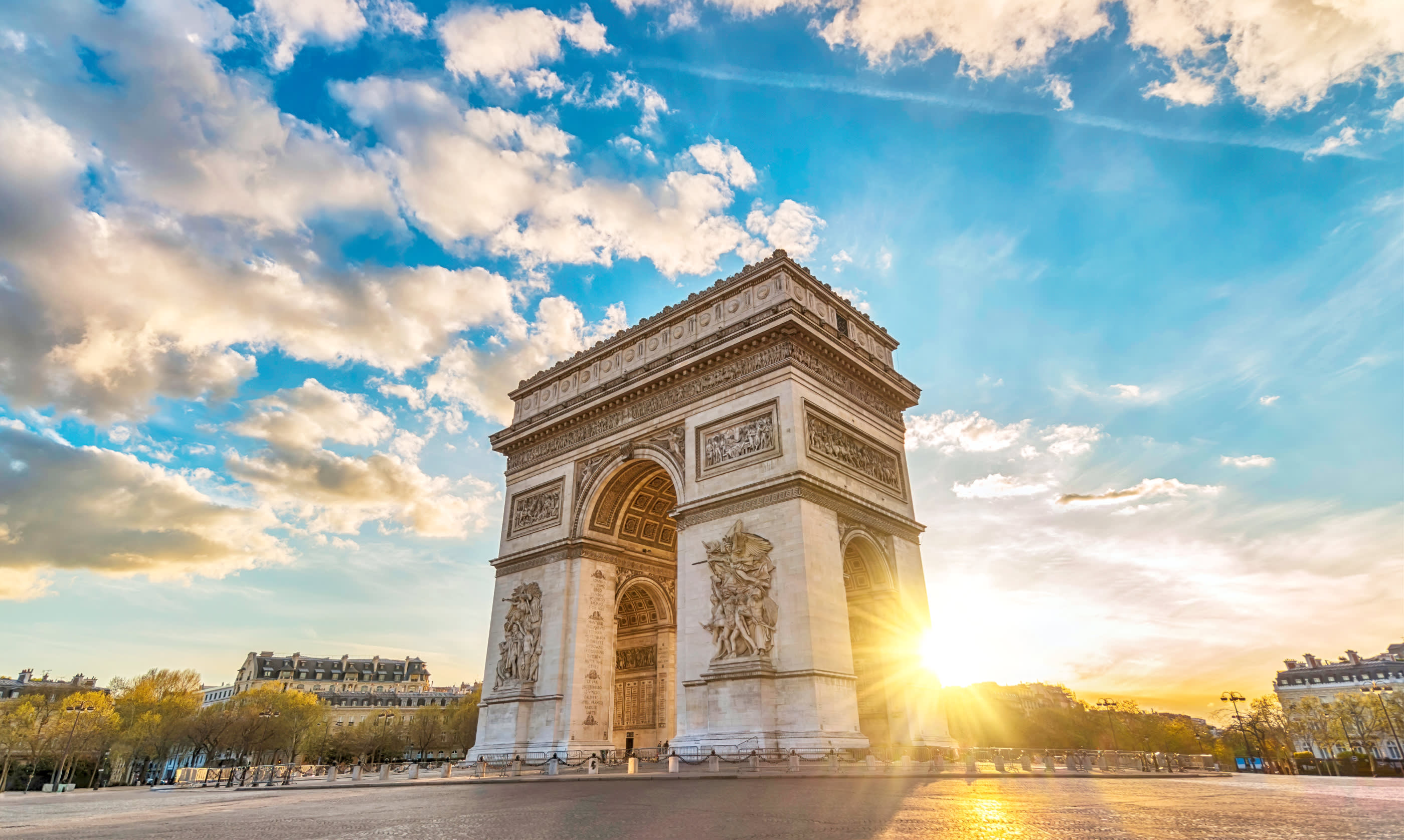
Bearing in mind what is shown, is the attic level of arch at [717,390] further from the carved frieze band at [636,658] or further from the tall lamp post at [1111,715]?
the tall lamp post at [1111,715]

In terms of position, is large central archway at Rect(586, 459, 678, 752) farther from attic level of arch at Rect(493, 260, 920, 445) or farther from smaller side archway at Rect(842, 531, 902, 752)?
smaller side archway at Rect(842, 531, 902, 752)

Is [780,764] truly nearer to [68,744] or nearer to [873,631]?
[873,631]

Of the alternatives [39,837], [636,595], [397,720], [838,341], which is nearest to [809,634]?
[838,341]

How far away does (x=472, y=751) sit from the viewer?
69.7 feet

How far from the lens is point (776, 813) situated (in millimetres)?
6707

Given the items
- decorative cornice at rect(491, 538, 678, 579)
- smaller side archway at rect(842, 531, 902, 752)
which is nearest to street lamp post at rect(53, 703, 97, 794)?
decorative cornice at rect(491, 538, 678, 579)

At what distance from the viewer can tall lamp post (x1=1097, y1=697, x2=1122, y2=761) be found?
42281 mm

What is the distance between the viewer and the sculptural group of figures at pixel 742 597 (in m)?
16.9

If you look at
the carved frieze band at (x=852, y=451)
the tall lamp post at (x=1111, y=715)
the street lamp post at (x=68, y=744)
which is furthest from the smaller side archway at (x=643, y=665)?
the street lamp post at (x=68, y=744)

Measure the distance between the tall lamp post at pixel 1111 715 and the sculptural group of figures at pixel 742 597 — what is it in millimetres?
28451

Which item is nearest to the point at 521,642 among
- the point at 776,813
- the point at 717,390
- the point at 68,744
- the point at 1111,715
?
the point at 717,390

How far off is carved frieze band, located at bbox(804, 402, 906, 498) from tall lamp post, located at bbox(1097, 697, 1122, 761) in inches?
961

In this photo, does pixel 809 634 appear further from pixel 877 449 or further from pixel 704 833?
pixel 704 833

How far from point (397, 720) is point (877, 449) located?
60241mm
